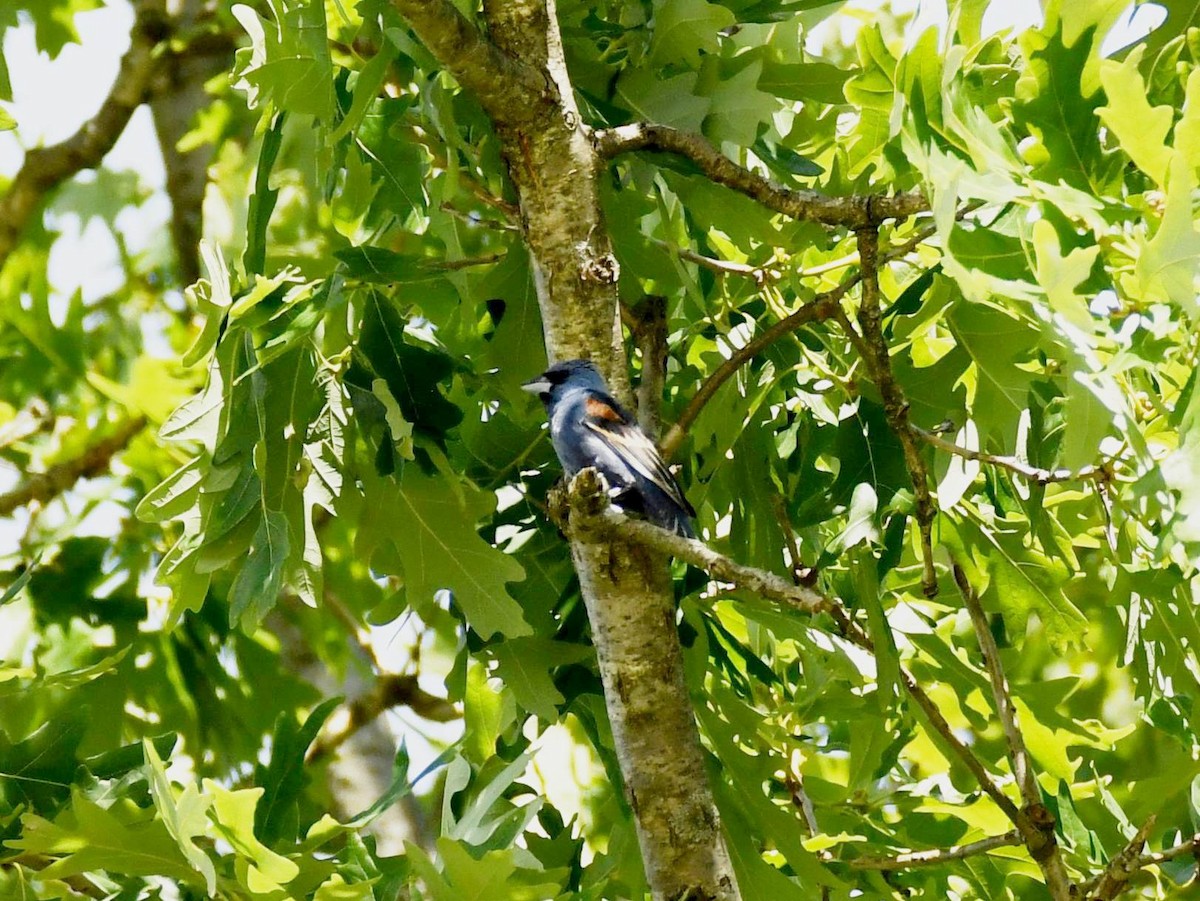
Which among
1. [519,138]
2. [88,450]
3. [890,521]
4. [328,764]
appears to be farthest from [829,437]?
[88,450]

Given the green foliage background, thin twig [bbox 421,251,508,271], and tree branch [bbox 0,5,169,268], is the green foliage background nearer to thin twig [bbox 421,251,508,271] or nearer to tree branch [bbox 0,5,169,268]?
thin twig [bbox 421,251,508,271]

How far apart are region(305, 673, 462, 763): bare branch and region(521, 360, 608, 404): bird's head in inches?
110

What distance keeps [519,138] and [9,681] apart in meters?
1.61

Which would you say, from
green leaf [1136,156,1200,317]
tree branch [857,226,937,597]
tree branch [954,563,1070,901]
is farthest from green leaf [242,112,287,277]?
green leaf [1136,156,1200,317]

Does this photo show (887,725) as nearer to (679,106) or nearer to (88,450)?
(679,106)

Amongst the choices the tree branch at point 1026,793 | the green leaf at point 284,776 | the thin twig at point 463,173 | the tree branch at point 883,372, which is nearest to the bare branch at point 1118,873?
the tree branch at point 1026,793

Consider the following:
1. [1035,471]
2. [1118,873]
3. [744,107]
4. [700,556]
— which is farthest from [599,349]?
[1118,873]

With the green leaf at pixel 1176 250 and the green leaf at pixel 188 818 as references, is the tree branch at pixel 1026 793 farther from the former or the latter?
the green leaf at pixel 188 818

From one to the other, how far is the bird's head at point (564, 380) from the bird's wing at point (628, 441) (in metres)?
0.04

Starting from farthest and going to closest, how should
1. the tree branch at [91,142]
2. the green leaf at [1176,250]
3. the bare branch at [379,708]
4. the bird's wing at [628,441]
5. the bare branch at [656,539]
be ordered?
1. the tree branch at [91,142]
2. the bare branch at [379,708]
3. the bird's wing at [628,441]
4. the bare branch at [656,539]
5. the green leaf at [1176,250]

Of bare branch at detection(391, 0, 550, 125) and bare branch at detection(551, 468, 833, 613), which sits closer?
bare branch at detection(551, 468, 833, 613)

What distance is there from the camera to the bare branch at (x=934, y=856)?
2.85 meters

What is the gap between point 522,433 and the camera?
3168 millimetres

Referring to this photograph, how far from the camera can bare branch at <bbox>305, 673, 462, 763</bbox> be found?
18.7ft
